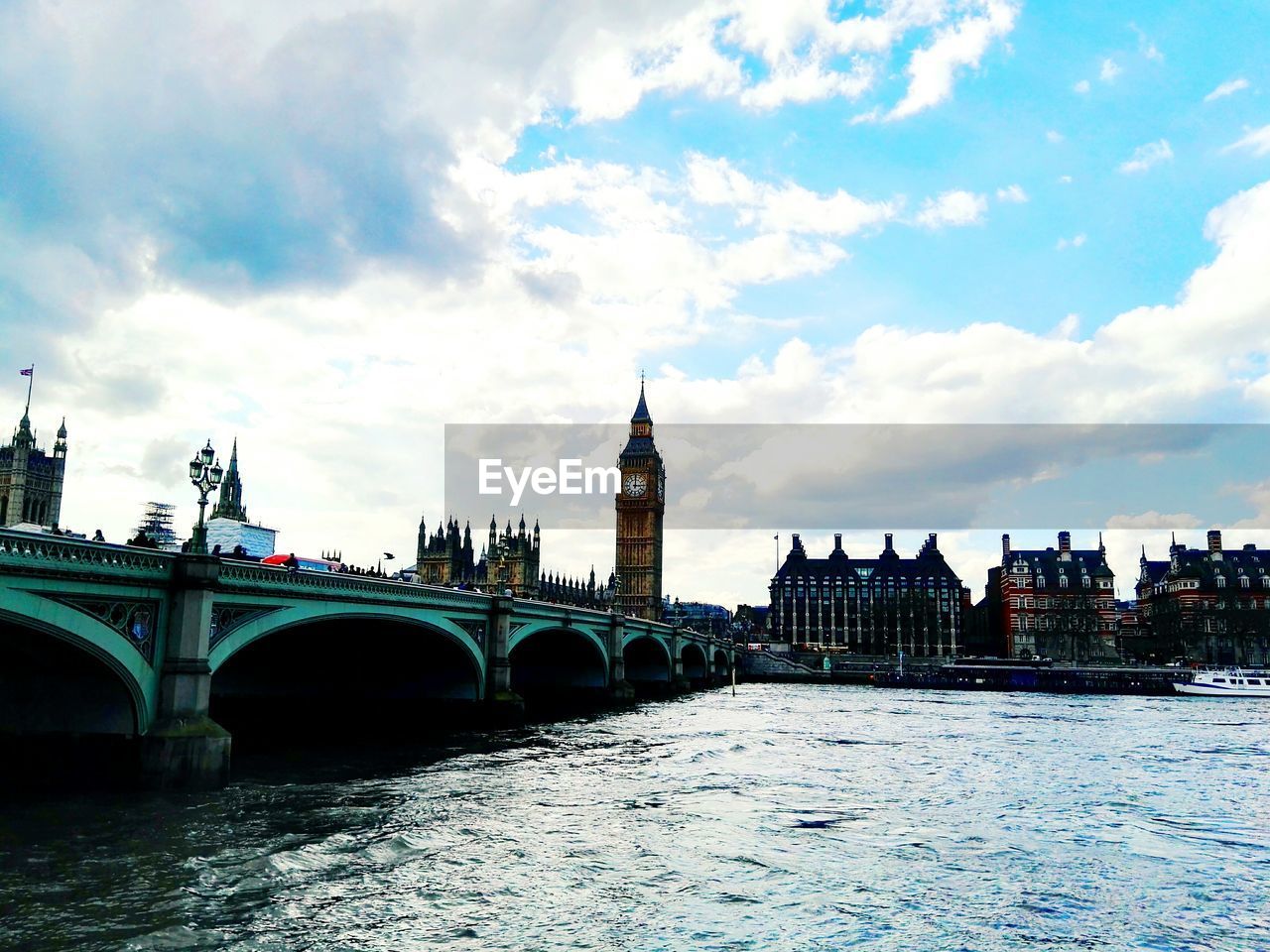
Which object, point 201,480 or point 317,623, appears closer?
point 201,480

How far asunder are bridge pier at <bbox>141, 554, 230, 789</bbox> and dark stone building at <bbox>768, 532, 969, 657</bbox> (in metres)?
149

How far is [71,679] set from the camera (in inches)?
903

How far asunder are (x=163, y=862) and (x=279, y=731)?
24.4 metres

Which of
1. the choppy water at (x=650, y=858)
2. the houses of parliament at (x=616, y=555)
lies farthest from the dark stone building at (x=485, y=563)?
the choppy water at (x=650, y=858)

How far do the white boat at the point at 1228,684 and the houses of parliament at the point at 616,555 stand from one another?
8850 centimetres

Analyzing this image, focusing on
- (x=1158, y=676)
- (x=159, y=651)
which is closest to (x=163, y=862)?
(x=159, y=651)

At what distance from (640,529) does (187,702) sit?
542 feet

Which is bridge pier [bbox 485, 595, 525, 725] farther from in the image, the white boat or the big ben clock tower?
the big ben clock tower

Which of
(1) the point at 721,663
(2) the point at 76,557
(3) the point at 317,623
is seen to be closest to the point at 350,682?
(3) the point at 317,623

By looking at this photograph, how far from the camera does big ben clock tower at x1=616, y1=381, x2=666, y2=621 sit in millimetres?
181875

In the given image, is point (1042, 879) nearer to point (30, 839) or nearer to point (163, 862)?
point (163, 862)

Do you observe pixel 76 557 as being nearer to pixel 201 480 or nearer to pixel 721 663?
pixel 201 480

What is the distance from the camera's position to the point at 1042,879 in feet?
59.9

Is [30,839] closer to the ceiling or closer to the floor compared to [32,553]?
closer to the floor
